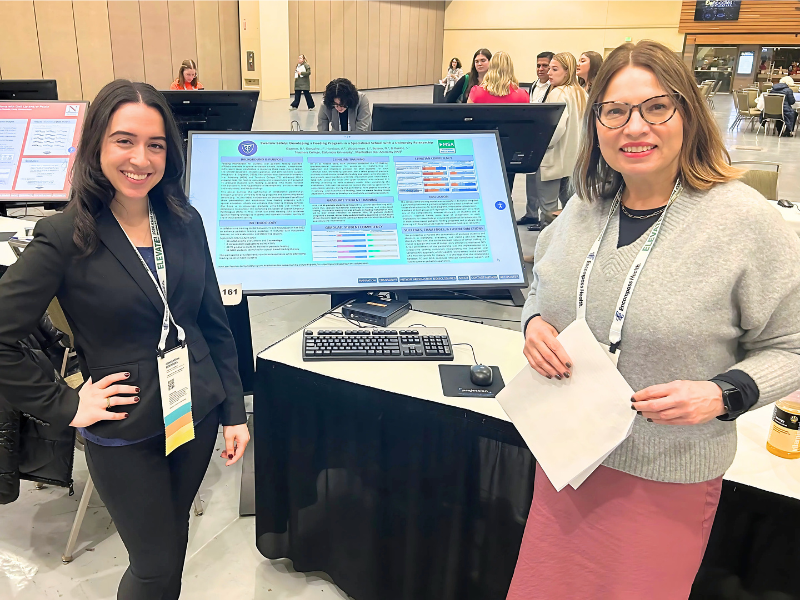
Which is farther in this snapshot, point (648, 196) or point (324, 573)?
point (324, 573)

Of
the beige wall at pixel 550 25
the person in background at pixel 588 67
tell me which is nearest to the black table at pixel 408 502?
the person in background at pixel 588 67

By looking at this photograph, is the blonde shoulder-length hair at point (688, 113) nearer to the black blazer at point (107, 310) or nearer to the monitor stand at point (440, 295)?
the black blazer at point (107, 310)

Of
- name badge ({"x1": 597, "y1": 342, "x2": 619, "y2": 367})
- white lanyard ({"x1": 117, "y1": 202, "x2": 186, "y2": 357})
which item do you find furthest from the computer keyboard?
name badge ({"x1": 597, "y1": 342, "x2": 619, "y2": 367})

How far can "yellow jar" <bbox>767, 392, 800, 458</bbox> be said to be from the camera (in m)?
A: 1.38

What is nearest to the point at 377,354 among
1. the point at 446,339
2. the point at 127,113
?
the point at 446,339

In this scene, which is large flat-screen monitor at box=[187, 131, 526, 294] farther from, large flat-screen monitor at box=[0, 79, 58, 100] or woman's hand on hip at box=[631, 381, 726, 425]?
large flat-screen monitor at box=[0, 79, 58, 100]

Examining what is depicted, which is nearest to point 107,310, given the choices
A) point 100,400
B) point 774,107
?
point 100,400

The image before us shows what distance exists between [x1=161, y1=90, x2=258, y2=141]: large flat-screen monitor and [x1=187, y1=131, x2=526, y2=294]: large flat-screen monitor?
727 mm

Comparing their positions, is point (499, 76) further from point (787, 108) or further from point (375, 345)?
point (787, 108)

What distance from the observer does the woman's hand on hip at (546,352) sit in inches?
43.6

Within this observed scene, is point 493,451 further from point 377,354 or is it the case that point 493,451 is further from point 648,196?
point 648,196

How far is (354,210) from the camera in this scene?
2066 millimetres

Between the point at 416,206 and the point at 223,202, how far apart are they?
64 cm

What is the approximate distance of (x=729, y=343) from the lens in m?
1.02
